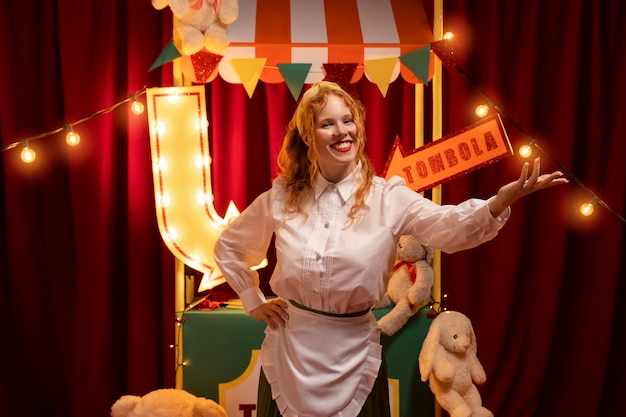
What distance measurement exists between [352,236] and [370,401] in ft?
1.45

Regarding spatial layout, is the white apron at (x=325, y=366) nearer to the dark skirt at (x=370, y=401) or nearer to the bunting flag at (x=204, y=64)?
the dark skirt at (x=370, y=401)

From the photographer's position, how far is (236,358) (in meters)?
2.86

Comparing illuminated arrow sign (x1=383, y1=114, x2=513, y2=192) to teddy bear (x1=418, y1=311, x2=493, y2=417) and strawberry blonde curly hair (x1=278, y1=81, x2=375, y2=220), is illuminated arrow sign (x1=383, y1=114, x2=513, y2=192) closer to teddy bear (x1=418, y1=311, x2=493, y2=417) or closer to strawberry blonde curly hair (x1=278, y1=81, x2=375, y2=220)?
teddy bear (x1=418, y1=311, x2=493, y2=417)

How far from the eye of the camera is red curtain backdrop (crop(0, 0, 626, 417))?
10.7ft

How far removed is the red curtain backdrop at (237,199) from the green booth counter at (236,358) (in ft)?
1.59

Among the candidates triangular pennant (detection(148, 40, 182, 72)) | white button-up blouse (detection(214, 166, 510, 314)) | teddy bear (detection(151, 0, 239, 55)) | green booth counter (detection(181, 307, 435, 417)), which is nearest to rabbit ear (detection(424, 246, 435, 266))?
green booth counter (detection(181, 307, 435, 417))

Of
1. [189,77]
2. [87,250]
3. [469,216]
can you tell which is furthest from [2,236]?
[469,216]

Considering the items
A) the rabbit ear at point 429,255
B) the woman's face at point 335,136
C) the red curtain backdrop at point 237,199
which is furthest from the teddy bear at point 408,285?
the woman's face at point 335,136

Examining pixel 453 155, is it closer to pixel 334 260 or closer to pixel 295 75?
pixel 295 75

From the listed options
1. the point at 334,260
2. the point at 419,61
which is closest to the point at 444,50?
the point at 419,61

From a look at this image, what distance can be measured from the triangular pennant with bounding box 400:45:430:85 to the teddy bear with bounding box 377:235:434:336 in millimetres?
685

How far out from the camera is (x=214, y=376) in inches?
113

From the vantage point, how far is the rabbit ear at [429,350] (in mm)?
2676

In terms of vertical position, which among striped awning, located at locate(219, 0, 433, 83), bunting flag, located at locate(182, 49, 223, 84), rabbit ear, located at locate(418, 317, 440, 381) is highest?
striped awning, located at locate(219, 0, 433, 83)
